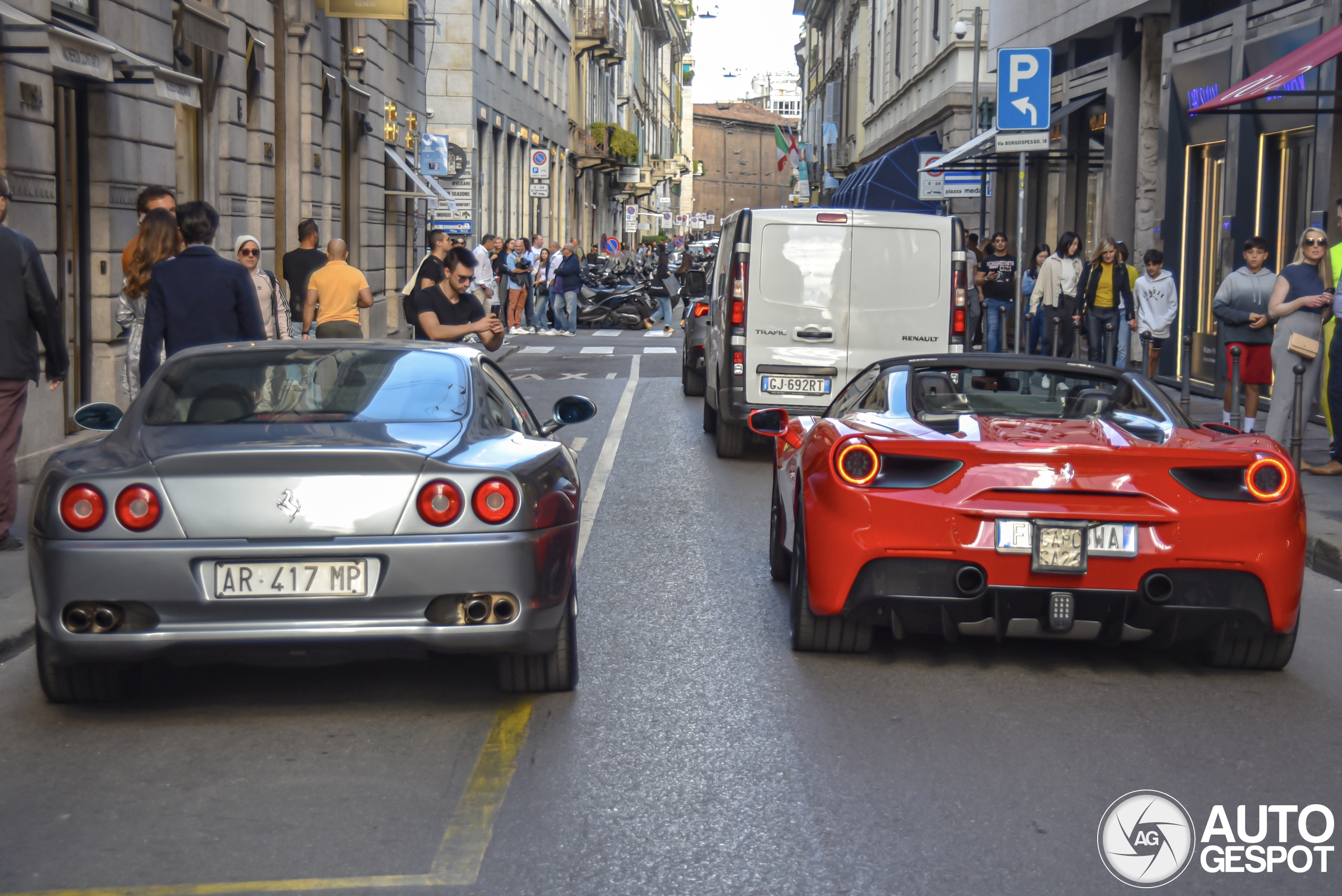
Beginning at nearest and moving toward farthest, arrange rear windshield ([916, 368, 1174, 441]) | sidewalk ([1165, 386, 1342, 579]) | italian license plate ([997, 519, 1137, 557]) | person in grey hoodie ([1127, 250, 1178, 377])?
1. italian license plate ([997, 519, 1137, 557])
2. rear windshield ([916, 368, 1174, 441])
3. sidewalk ([1165, 386, 1342, 579])
4. person in grey hoodie ([1127, 250, 1178, 377])

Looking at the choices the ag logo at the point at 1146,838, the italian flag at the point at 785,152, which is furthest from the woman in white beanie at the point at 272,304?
the italian flag at the point at 785,152

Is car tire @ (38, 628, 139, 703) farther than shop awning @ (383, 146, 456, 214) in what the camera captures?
No

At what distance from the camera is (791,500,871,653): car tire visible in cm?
630

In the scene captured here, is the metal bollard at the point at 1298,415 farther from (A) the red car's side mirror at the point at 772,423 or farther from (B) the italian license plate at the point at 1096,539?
(B) the italian license plate at the point at 1096,539

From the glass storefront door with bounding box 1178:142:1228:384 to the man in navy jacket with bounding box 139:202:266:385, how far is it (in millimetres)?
12988

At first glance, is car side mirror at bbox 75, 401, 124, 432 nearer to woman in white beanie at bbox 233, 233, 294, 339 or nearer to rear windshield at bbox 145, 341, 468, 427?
rear windshield at bbox 145, 341, 468, 427

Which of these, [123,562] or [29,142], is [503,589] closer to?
[123,562]

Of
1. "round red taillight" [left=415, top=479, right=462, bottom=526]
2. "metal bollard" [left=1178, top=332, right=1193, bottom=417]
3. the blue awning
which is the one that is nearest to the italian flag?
A: the blue awning

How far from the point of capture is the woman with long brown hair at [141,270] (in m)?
8.73

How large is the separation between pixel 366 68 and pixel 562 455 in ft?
77.9

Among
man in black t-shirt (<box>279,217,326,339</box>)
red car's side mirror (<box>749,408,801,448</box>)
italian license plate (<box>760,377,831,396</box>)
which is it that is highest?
man in black t-shirt (<box>279,217,326,339</box>)

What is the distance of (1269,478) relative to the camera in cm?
589

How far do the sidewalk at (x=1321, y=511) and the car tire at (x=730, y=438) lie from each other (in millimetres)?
3534

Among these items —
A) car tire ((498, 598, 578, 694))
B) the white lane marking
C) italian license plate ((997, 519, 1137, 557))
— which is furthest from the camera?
Answer: the white lane marking
